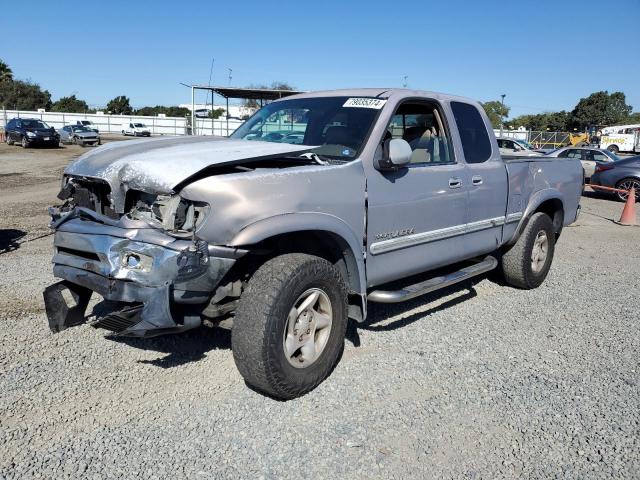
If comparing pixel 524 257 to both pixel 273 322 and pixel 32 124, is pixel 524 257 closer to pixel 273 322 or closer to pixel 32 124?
pixel 273 322

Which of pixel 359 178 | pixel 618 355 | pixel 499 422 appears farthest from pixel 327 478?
pixel 618 355

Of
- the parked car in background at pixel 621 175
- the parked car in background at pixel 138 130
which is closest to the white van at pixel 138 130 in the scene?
the parked car in background at pixel 138 130

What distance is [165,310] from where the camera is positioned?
10.2 ft

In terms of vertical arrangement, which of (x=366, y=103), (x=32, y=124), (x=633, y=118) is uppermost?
(x=633, y=118)

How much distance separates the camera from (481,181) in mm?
5133

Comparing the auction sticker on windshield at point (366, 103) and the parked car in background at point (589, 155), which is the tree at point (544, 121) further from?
the auction sticker on windshield at point (366, 103)

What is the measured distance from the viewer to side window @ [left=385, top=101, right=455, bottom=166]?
15.5 ft

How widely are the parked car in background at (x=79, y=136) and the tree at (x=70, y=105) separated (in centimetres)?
5255

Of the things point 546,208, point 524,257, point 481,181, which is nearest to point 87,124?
point 546,208

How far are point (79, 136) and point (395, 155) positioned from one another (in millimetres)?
38108

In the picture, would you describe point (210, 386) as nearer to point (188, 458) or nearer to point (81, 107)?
point (188, 458)

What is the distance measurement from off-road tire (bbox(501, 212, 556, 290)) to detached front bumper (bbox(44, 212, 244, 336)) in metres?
3.74

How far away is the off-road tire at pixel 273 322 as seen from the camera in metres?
3.29

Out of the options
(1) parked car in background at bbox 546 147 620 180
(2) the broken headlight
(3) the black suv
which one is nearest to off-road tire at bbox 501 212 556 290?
(2) the broken headlight
